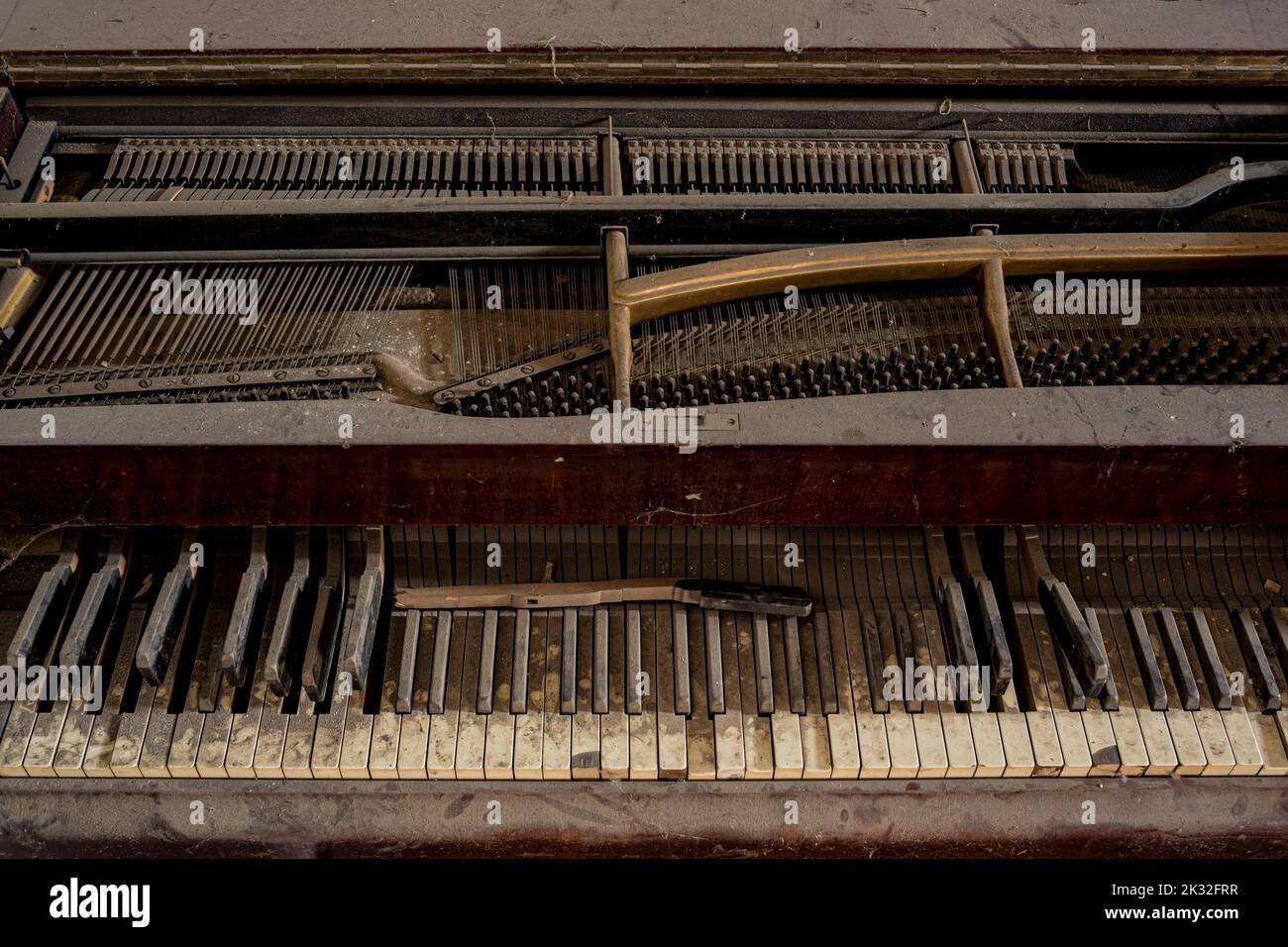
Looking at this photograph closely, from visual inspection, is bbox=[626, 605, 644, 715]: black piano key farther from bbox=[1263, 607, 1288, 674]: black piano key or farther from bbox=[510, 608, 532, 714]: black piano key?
bbox=[1263, 607, 1288, 674]: black piano key

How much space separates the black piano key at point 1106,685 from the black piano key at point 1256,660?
347 millimetres

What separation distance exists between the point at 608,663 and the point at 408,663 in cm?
50

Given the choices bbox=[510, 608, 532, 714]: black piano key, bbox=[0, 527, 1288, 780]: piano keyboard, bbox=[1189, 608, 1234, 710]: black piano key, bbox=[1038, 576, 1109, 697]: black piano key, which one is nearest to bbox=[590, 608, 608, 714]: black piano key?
bbox=[0, 527, 1288, 780]: piano keyboard

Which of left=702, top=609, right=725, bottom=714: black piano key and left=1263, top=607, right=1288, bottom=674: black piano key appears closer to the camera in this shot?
left=702, top=609, right=725, bottom=714: black piano key

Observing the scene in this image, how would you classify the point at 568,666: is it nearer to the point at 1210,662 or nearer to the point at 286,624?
the point at 286,624

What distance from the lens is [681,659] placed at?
2.68 meters

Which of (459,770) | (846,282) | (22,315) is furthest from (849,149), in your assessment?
(22,315)

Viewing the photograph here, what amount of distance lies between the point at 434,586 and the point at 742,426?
1.02 m

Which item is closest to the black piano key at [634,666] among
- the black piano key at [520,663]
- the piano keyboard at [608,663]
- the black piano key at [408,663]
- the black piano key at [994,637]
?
the piano keyboard at [608,663]

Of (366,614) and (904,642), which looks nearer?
(366,614)

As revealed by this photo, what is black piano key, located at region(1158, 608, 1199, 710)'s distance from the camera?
2609mm

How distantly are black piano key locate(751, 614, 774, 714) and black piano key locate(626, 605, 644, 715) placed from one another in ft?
0.96

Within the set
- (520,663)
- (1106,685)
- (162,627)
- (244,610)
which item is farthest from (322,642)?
(1106,685)

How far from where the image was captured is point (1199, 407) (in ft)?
7.60
